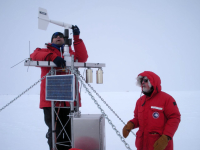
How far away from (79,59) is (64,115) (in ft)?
3.52

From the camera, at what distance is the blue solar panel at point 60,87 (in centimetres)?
248

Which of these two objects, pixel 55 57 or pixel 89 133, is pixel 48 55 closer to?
pixel 55 57

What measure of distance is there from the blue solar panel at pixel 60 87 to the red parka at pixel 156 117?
3.53ft

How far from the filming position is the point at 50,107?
2.91 meters

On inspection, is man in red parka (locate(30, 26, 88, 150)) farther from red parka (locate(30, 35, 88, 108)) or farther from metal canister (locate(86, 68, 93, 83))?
metal canister (locate(86, 68, 93, 83))

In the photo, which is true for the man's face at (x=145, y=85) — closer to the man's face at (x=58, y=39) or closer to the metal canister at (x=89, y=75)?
the metal canister at (x=89, y=75)

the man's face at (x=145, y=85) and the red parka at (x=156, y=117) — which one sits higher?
the man's face at (x=145, y=85)

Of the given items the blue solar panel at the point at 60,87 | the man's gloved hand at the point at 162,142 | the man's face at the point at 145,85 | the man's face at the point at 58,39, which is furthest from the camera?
the man's face at the point at 58,39

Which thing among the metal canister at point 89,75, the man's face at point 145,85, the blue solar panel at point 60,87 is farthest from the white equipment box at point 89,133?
the metal canister at point 89,75

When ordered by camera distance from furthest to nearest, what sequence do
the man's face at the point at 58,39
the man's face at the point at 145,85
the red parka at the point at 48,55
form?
1. the man's face at the point at 58,39
2. the red parka at the point at 48,55
3. the man's face at the point at 145,85

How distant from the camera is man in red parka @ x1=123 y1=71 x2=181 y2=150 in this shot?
1.79m

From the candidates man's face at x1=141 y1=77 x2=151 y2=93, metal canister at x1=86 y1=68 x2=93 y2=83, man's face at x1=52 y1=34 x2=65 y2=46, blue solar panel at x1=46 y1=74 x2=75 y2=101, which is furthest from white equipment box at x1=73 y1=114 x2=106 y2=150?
man's face at x1=52 y1=34 x2=65 y2=46

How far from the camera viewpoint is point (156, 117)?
6.21 ft

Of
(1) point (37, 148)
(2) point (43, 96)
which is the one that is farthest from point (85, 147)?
(1) point (37, 148)
